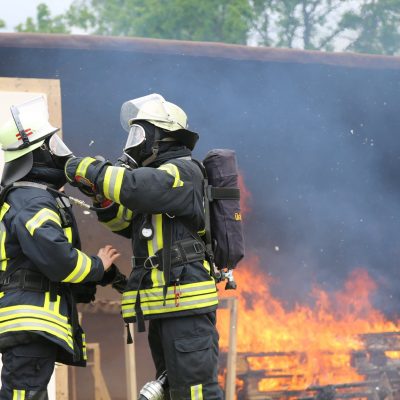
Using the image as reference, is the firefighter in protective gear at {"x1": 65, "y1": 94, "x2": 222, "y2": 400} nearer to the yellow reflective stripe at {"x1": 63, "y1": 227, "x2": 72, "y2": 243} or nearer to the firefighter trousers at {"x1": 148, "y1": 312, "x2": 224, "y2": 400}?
the firefighter trousers at {"x1": 148, "y1": 312, "x2": 224, "y2": 400}

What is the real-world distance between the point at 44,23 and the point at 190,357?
48.5 ft

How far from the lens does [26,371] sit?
4.27 metres

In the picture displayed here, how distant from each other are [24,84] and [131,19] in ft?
32.3

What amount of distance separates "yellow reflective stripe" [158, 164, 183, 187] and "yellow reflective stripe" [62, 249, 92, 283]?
0.59 meters

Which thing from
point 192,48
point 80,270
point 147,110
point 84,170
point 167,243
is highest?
point 192,48

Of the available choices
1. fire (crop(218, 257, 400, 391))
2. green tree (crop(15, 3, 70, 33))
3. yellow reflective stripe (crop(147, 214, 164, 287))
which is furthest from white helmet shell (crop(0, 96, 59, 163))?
green tree (crop(15, 3, 70, 33))

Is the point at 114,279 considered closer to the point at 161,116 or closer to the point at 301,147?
the point at 161,116

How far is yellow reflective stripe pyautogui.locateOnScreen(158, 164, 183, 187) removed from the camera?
4402 mm

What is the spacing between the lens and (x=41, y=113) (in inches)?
181

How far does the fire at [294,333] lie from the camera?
7.71 m

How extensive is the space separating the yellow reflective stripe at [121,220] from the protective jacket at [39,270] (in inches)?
13.5

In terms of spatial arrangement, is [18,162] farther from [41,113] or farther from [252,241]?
[252,241]

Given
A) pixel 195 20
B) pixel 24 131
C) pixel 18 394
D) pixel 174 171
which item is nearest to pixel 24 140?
pixel 24 131

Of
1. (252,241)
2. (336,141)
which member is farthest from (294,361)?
(336,141)
